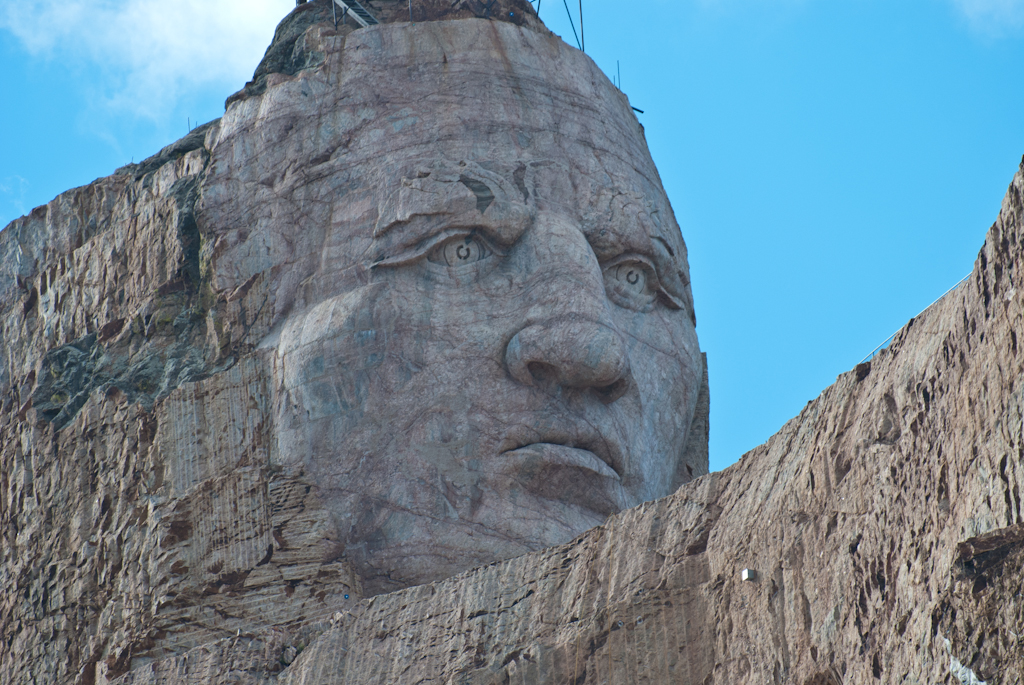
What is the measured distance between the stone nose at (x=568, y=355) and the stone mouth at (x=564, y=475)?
37 centimetres

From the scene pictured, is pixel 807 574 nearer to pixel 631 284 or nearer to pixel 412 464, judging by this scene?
pixel 412 464

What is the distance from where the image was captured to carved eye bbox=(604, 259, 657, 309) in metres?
8.54

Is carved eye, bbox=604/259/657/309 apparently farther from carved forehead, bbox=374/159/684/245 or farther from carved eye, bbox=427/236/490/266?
carved eye, bbox=427/236/490/266

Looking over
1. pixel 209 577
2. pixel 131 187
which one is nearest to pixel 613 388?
pixel 209 577

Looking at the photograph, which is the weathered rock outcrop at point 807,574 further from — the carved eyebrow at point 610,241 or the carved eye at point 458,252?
the carved eyebrow at point 610,241

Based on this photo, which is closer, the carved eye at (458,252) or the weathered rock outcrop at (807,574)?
the weathered rock outcrop at (807,574)

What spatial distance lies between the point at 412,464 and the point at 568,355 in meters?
0.98

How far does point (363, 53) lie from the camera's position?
29.7 ft

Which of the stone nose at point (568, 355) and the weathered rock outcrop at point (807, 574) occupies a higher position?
the stone nose at point (568, 355)

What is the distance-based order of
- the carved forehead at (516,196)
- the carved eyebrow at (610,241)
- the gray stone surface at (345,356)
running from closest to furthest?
the gray stone surface at (345,356)
the carved forehead at (516,196)
the carved eyebrow at (610,241)

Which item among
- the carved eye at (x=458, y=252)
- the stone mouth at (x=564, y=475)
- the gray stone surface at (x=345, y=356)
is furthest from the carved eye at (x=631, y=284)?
the stone mouth at (x=564, y=475)

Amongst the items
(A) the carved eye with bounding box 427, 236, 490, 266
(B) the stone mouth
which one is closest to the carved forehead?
(A) the carved eye with bounding box 427, 236, 490, 266

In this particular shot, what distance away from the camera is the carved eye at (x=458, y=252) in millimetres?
8227

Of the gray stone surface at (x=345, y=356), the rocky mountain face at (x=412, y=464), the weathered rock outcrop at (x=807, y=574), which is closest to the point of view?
the weathered rock outcrop at (x=807, y=574)
